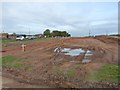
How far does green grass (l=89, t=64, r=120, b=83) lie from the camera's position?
1046 cm

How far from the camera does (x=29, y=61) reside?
15.8 metres

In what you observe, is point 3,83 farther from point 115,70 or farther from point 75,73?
point 115,70

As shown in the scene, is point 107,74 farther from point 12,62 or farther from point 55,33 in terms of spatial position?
point 55,33

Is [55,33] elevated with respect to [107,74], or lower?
elevated

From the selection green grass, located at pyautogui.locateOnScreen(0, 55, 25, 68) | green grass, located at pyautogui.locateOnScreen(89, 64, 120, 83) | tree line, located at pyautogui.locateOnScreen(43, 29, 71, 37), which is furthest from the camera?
tree line, located at pyautogui.locateOnScreen(43, 29, 71, 37)

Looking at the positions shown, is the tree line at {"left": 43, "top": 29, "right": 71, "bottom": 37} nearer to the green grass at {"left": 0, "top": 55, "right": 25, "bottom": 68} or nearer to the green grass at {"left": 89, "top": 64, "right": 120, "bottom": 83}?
the green grass at {"left": 0, "top": 55, "right": 25, "bottom": 68}

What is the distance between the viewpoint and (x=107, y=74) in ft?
36.3

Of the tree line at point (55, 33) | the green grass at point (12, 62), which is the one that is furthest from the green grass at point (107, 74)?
the tree line at point (55, 33)

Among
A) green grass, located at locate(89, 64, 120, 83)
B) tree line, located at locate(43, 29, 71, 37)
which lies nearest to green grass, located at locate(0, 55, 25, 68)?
green grass, located at locate(89, 64, 120, 83)

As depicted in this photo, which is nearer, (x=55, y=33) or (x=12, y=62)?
(x=12, y=62)

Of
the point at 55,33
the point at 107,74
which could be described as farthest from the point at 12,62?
the point at 55,33

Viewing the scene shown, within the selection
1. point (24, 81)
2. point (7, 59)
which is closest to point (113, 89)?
point (24, 81)

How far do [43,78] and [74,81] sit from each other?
66.5 inches

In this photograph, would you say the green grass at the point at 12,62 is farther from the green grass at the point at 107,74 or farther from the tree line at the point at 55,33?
the tree line at the point at 55,33
